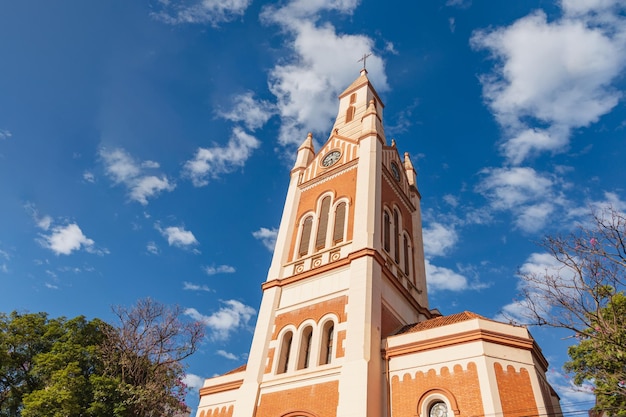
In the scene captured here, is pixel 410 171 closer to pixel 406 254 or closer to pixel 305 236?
pixel 406 254

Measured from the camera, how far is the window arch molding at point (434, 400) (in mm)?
13336

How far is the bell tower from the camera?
15.4 m

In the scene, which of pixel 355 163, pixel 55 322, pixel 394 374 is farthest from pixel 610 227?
pixel 55 322

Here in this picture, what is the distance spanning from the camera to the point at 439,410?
1366 centimetres

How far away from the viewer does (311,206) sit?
23.5 meters

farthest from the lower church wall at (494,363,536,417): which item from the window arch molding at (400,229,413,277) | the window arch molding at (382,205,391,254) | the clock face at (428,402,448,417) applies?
the window arch molding at (400,229,413,277)

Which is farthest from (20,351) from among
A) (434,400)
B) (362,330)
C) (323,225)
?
(434,400)

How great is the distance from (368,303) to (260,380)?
5.14 metres

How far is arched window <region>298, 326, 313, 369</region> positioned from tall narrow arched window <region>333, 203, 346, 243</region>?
15.1 ft

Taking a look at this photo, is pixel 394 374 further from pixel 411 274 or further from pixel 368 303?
pixel 411 274

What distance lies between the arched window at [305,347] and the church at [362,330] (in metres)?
0.04

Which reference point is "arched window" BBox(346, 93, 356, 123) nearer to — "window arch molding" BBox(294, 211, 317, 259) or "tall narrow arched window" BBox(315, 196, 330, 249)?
"tall narrow arched window" BBox(315, 196, 330, 249)

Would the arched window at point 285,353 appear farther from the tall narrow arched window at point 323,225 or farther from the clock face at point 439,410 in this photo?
the clock face at point 439,410

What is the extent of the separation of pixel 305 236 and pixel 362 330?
7664 millimetres
